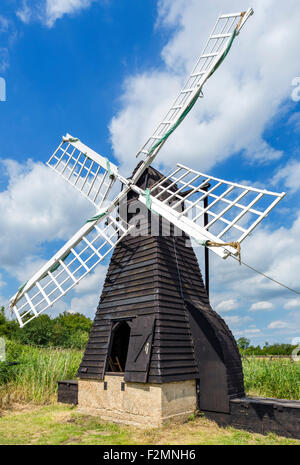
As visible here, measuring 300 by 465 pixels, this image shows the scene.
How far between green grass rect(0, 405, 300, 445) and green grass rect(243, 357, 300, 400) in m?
3.16

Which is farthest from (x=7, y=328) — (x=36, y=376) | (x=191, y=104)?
(x=191, y=104)

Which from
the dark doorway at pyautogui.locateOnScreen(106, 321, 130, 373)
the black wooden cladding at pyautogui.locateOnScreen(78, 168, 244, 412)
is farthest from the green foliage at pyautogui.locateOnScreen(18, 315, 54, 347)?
the black wooden cladding at pyautogui.locateOnScreen(78, 168, 244, 412)

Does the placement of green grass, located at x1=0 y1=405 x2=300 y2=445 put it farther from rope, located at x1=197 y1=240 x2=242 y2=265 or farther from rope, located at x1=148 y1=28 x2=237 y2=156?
rope, located at x1=148 y1=28 x2=237 y2=156

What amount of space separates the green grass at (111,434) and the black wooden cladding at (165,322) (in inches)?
28.8

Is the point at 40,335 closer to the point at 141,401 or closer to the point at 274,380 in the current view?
the point at 274,380

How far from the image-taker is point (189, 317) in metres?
8.48

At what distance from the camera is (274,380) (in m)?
9.71

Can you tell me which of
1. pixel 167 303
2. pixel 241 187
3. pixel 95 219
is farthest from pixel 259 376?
pixel 95 219

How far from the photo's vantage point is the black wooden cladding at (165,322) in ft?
24.7

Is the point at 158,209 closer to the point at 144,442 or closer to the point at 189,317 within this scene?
the point at 189,317

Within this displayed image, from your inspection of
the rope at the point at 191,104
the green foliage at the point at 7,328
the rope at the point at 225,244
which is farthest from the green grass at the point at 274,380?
the green foliage at the point at 7,328

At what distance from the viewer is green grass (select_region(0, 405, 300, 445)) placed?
6316 millimetres

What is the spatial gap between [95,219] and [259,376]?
22.2 ft

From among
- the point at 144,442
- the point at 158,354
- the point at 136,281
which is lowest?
the point at 144,442
